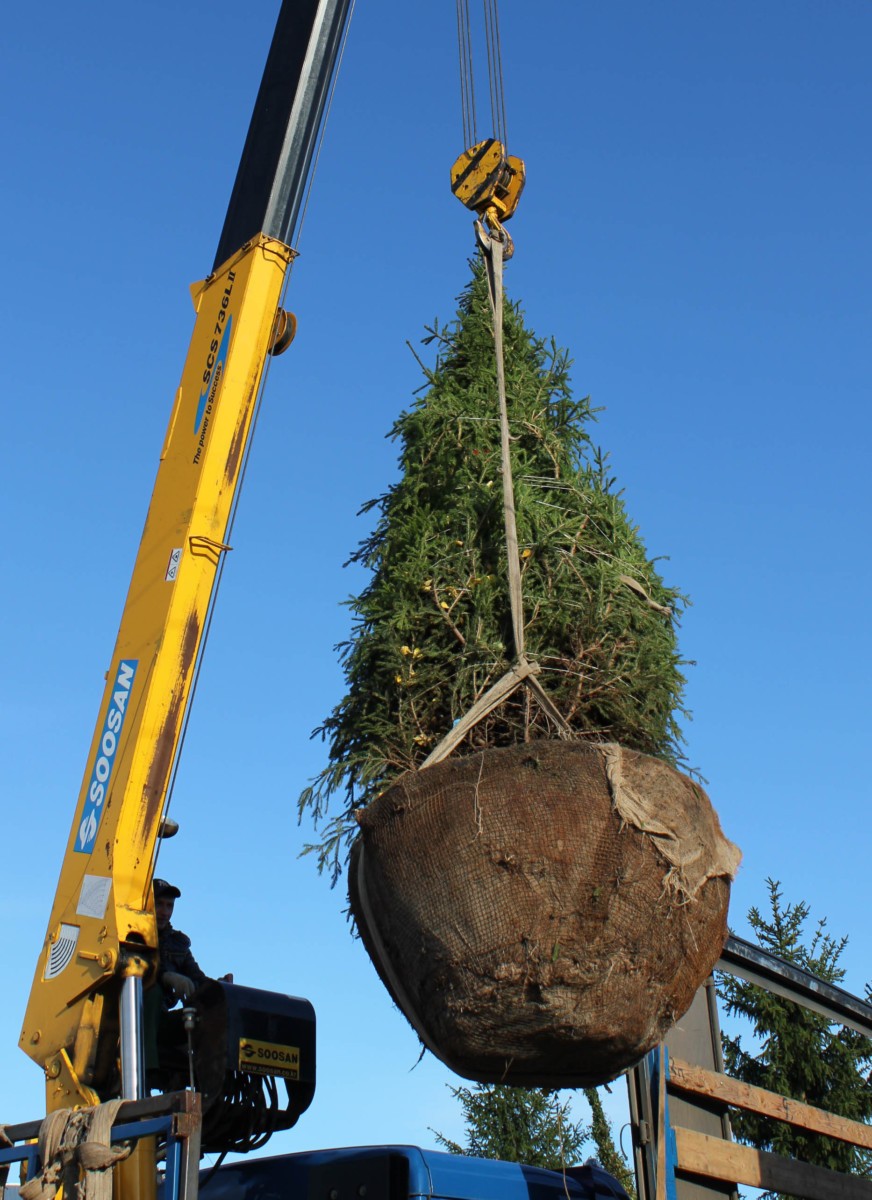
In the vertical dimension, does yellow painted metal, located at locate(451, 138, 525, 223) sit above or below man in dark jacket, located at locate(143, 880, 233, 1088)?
above

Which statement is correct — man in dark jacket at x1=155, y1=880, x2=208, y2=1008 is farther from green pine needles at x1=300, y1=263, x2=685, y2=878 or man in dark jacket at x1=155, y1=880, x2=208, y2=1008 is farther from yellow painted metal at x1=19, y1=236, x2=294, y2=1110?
green pine needles at x1=300, y1=263, x2=685, y2=878

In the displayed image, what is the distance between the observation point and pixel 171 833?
220 inches

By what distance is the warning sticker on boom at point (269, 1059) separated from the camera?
5.28 metres

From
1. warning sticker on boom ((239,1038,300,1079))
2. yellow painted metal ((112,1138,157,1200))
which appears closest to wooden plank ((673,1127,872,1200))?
warning sticker on boom ((239,1038,300,1079))

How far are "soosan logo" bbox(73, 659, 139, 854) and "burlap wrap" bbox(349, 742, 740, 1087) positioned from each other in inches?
78.0

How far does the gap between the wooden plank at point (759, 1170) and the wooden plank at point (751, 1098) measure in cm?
16

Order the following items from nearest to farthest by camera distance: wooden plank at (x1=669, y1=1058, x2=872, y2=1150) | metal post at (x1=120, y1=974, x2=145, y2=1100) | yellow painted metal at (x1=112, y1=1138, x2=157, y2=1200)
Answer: yellow painted metal at (x1=112, y1=1138, x2=157, y2=1200), metal post at (x1=120, y1=974, x2=145, y2=1100), wooden plank at (x1=669, y1=1058, x2=872, y2=1150)

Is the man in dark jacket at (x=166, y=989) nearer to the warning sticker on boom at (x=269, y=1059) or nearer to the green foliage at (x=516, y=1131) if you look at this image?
the warning sticker on boom at (x=269, y=1059)

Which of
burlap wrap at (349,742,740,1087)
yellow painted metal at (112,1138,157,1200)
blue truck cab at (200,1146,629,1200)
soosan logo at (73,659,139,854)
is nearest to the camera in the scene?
burlap wrap at (349,742,740,1087)

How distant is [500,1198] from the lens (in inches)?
181

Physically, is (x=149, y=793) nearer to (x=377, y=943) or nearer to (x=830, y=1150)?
(x=377, y=943)

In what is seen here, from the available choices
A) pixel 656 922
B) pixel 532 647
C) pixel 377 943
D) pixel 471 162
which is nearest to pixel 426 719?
pixel 532 647

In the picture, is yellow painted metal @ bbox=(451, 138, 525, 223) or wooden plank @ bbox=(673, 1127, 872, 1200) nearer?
wooden plank @ bbox=(673, 1127, 872, 1200)

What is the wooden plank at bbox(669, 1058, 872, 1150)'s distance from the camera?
5242mm
